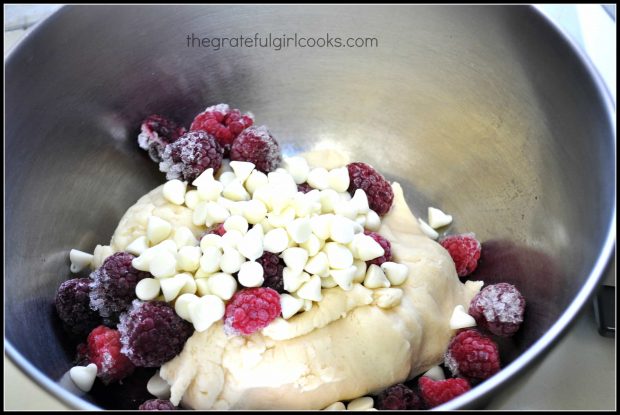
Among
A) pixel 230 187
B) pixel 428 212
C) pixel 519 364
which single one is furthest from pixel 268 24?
pixel 519 364

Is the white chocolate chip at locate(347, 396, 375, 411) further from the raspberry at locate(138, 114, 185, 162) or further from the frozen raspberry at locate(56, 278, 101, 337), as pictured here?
the raspberry at locate(138, 114, 185, 162)

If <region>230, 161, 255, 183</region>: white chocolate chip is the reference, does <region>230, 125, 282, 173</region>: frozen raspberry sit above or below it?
above

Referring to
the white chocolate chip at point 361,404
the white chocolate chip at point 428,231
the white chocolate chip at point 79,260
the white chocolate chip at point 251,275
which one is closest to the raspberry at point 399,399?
the white chocolate chip at point 361,404

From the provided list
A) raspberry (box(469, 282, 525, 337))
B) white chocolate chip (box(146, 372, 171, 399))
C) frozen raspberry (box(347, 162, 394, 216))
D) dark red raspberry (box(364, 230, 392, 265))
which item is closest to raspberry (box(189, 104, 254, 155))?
frozen raspberry (box(347, 162, 394, 216))

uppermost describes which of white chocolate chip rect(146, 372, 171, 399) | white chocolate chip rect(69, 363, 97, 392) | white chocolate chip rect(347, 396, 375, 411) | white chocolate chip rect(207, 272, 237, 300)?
white chocolate chip rect(207, 272, 237, 300)

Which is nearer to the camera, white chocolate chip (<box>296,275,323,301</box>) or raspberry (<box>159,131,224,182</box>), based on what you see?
white chocolate chip (<box>296,275,323,301</box>)

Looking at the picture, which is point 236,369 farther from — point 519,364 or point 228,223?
point 519,364
